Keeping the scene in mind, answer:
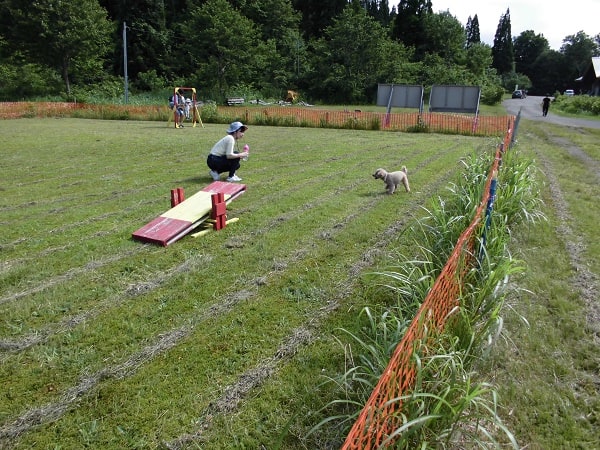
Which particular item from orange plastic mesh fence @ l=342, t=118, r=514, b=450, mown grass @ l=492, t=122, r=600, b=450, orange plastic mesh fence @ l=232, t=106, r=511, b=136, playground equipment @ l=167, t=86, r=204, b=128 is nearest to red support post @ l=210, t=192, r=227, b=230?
orange plastic mesh fence @ l=342, t=118, r=514, b=450

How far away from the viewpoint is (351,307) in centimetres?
360

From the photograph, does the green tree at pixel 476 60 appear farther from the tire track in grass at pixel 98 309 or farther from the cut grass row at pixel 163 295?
the tire track in grass at pixel 98 309

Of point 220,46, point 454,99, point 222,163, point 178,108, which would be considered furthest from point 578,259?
point 220,46

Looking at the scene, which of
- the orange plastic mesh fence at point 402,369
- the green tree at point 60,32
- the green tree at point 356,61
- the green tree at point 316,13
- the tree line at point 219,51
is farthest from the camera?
the green tree at point 316,13

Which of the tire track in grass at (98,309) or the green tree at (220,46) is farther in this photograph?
the green tree at (220,46)

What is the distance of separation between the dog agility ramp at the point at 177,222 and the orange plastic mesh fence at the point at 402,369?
10.9 ft

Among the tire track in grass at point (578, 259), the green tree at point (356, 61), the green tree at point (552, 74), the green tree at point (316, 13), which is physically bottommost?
the tire track in grass at point (578, 259)

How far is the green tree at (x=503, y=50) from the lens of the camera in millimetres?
85000

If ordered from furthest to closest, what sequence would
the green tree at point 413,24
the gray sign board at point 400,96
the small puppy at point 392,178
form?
the green tree at point 413,24 < the gray sign board at point 400,96 < the small puppy at point 392,178

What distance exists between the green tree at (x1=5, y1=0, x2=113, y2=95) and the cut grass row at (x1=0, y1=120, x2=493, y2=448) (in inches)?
1412

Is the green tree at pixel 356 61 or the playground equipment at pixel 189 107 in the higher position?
the green tree at pixel 356 61

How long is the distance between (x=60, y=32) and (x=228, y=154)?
1506 inches

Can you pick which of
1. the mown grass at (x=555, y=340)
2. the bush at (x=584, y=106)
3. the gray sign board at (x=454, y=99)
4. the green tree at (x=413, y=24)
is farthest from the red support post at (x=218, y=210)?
the green tree at (x=413, y=24)

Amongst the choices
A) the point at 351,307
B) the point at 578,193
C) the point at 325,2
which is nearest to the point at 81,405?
the point at 351,307
